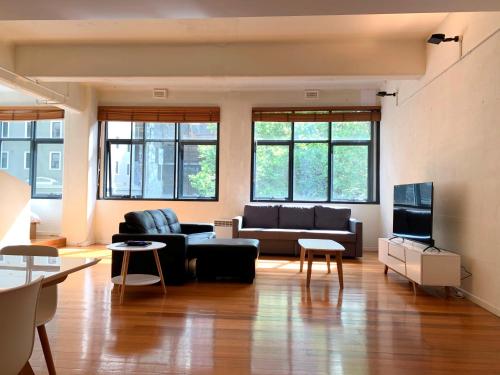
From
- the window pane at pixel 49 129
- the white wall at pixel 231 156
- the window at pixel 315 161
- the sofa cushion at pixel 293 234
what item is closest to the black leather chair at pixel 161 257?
the sofa cushion at pixel 293 234

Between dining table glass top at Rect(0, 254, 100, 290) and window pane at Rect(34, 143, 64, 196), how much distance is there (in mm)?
6019

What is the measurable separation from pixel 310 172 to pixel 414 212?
2962 millimetres

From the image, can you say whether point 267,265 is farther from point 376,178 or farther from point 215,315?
point 376,178

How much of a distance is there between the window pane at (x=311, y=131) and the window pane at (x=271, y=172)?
1.26 feet

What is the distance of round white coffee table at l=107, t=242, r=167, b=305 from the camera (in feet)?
11.5

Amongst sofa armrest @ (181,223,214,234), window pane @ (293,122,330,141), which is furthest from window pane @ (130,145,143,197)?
window pane @ (293,122,330,141)

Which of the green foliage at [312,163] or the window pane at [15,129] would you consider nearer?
the green foliage at [312,163]

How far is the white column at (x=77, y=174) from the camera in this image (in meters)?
6.87

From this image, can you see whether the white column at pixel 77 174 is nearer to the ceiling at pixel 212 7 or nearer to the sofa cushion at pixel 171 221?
the sofa cushion at pixel 171 221

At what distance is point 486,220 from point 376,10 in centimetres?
221

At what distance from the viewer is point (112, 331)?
2.72 metres

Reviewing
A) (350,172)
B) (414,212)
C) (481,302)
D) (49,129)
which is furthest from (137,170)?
(481,302)

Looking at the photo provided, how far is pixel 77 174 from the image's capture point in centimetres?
689

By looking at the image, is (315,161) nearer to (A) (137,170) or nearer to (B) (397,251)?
(B) (397,251)
